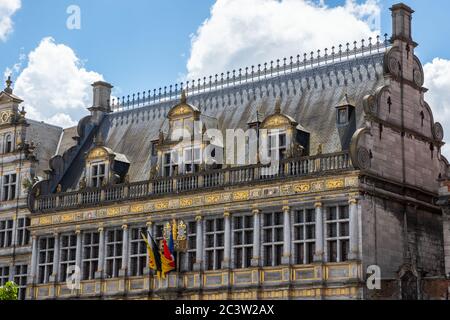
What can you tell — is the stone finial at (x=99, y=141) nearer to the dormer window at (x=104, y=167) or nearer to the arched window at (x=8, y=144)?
the dormer window at (x=104, y=167)

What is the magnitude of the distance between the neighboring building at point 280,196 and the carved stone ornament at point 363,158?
0.16 feet

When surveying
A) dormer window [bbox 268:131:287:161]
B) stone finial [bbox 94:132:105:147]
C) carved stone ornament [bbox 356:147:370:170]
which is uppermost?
stone finial [bbox 94:132:105:147]

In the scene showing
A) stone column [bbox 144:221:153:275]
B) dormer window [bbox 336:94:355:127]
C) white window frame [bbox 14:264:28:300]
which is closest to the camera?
dormer window [bbox 336:94:355:127]

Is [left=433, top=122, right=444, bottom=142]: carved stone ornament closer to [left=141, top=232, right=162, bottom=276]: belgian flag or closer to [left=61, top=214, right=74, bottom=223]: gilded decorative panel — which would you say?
[left=141, top=232, right=162, bottom=276]: belgian flag

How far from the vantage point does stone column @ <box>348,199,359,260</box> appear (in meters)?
33.8

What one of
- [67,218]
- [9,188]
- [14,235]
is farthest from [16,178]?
[67,218]

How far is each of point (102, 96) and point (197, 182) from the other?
44.4ft

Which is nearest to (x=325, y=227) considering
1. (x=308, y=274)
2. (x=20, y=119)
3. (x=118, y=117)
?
(x=308, y=274)

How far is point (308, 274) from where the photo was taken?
3491 cm

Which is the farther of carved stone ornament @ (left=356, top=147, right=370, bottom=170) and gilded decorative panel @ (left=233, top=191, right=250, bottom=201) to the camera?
gilded decorative panel @ (left=233, top=191, right=250, bottom=201)

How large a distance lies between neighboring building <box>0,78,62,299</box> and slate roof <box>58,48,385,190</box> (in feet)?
10.1

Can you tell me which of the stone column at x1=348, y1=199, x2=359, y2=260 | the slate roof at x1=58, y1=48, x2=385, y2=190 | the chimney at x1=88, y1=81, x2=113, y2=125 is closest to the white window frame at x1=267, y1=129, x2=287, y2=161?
the slate roof at x1=58, y1=48, x2=385, y2=190

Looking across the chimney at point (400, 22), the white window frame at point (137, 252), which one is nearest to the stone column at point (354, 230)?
the chimney at point (400, 22)

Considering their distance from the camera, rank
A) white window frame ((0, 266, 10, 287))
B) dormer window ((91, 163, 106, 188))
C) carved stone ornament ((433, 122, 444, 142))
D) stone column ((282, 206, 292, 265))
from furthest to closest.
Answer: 1. white window frame ((0, 266, 10, 287))
2. dormer window ((91, 163, 106, 188))
3. carved stone ornament ((433, 122, 444, 142))
4. stone column ((282, 206, 292, 265))
